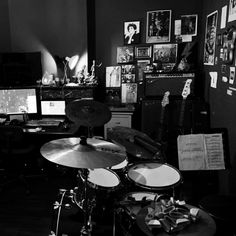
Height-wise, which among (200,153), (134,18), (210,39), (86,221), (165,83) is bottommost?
(86,221)

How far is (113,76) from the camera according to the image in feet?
12.5

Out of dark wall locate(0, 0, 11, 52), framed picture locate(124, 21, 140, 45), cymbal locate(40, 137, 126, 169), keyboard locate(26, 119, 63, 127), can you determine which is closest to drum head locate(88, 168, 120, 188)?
cymbal locate(40, 137, 126, 169)

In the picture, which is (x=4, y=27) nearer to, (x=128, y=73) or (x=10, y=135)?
(x=10, y=135)

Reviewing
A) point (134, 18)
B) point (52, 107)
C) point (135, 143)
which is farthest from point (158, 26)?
point (135, 143)

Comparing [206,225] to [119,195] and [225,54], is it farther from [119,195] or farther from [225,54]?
[225,54]

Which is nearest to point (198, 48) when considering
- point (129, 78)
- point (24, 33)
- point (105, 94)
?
point (129, 78)

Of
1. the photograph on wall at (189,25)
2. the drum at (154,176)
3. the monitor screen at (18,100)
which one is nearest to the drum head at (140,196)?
the drum at (154,176)

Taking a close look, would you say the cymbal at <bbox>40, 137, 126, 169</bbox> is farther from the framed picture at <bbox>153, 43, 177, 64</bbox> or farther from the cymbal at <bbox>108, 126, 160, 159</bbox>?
the framed picture at <bbox>153, 43, 177, 64</bbox>

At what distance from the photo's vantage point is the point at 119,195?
1900 millimetres

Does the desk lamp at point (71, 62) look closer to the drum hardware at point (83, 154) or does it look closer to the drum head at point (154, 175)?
the drum head at point (154, 175)

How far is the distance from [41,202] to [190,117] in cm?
190

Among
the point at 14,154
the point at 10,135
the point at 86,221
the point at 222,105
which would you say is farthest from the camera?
the point at 14,154

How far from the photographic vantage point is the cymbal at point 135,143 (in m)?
2.25

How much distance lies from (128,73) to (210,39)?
1.23 m
